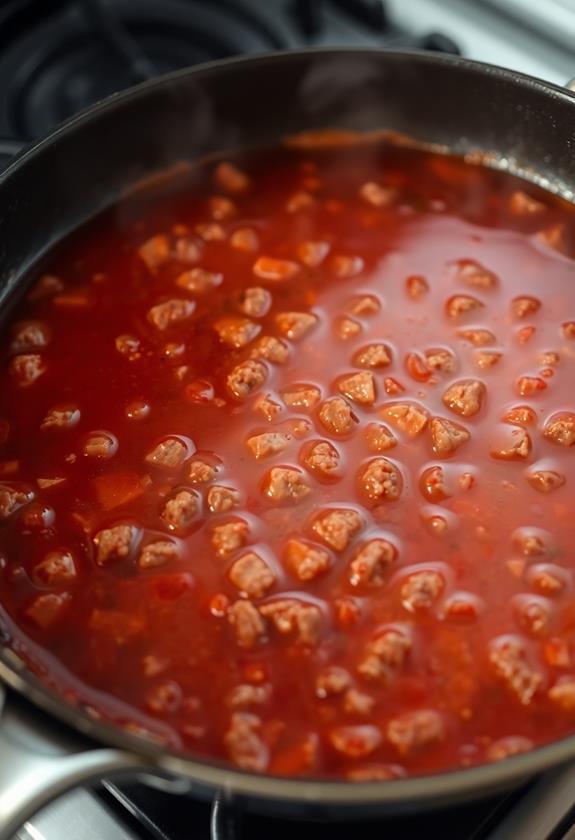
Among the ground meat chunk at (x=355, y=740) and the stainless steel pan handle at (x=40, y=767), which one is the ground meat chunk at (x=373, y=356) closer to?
the ground meat chunk at (x=355, y=740)

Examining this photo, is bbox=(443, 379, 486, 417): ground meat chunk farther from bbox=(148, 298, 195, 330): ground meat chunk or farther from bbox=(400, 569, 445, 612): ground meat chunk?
bbox=(148, 298, 195, 330): ground meat chunk

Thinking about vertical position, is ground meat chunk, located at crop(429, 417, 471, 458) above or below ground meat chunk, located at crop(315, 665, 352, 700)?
above

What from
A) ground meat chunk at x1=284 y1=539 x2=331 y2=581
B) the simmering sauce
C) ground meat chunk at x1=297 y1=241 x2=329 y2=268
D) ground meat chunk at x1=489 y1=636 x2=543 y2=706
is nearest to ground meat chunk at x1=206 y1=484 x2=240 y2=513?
the simmering sauce

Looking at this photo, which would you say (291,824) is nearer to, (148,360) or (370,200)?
(148,360)

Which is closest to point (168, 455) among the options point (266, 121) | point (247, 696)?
point (247, 696)

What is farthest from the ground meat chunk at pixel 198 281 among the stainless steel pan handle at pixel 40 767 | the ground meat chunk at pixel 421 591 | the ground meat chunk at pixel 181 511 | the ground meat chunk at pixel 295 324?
the stainless steel pan handle at pixel 40 767

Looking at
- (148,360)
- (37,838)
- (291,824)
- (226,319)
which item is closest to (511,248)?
(226,319)

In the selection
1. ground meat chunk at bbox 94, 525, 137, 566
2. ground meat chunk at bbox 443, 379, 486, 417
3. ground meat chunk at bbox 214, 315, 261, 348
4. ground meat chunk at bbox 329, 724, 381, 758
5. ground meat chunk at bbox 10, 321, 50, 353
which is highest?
ground meat chunk at bbox 10, 321, 50, 353
